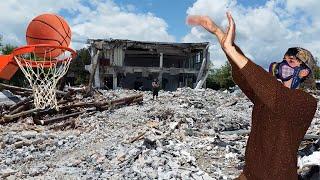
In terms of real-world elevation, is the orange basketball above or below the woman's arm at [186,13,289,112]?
above

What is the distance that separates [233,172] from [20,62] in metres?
4.91

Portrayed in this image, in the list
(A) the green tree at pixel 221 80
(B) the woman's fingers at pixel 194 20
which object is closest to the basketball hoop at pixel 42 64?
(B) the woman's fingers at pixel 194 20

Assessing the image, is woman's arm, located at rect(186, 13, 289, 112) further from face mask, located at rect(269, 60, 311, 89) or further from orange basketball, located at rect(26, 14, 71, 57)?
orange basketball, located at rect(26, 14, 71, 57)

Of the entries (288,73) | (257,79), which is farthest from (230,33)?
(288,73)

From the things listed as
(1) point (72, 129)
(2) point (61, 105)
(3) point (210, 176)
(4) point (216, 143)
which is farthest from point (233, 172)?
(2) point (61, 105)

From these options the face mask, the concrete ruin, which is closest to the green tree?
the concrete ruin

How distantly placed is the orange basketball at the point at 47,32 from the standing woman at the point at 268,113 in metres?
8.15

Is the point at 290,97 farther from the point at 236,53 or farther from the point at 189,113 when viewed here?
the point at 189,113

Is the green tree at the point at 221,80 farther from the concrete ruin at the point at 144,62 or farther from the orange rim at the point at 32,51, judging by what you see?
the orange rim at the point at 32,51

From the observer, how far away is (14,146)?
13.1 metres

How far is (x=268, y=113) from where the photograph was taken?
198cm

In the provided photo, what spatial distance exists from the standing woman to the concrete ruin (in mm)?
30069

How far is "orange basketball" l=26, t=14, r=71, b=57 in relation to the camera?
9930mm

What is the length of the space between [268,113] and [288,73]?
0.96 feet
